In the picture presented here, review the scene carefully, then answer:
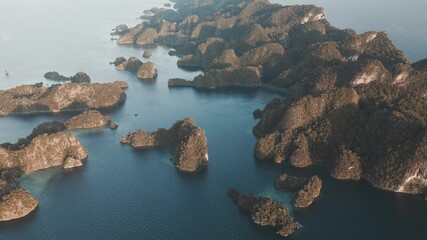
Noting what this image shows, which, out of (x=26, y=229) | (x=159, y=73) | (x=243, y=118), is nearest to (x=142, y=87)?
(x=159, y=73)

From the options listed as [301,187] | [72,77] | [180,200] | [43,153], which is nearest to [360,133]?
[301,187]

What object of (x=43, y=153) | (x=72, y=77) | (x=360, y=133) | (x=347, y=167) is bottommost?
(x=72, y=77)

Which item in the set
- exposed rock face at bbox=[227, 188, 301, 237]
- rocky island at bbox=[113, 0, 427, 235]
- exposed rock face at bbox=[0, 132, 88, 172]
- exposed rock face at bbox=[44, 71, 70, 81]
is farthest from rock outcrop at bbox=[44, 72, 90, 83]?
exposed rock face at bbox=[227, 188, 301, 237]

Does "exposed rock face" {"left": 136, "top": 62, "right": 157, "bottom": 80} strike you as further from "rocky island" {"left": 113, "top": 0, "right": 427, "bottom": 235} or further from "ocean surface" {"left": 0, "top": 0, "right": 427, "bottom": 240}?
"rocky island" {"left": 113, "top": 0, "right": 427, "bottom": 235}

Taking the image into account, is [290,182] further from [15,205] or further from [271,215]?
[15,205]

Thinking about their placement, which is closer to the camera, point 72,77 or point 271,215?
point 271,215

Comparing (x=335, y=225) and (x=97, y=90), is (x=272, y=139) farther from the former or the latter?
(x=97, y=90)
